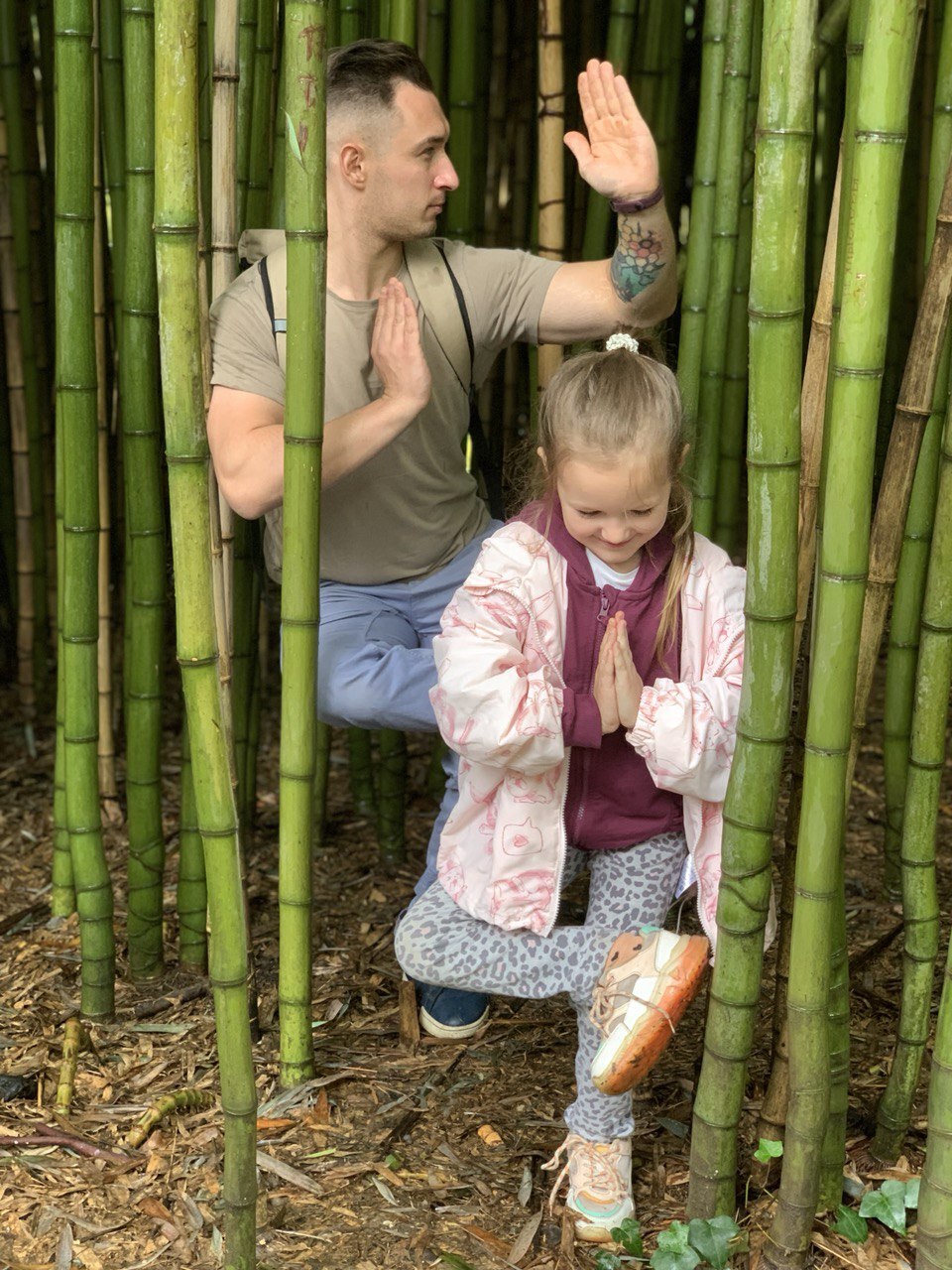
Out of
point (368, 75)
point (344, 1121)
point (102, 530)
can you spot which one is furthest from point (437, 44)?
point (344, 1121)

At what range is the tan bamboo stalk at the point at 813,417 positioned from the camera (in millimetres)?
1211

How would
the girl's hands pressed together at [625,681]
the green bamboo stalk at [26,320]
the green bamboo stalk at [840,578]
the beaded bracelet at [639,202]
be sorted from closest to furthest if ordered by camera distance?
the green bamboo stalk at [840,578], the girl's hands pressed together at [625,681], the beaded bracelet at [639,202], the green bamboo stalk at [26,320]

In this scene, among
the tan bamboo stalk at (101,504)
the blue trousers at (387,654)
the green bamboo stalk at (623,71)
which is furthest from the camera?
the green bamboo stalk at (623,71)

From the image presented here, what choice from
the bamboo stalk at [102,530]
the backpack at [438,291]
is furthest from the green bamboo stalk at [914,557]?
the bamboo stalk at [102,530]

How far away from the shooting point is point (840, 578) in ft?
3.47

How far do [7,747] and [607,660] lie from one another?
1.60 m

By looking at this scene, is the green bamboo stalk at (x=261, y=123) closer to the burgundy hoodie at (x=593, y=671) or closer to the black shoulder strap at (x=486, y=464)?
the black shoulder strap at (x=486, y=464)

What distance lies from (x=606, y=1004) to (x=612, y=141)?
0.87 meters

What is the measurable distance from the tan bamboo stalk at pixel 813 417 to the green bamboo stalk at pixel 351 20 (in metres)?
0.86

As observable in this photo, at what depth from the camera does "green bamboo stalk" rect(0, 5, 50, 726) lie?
2.24 meters

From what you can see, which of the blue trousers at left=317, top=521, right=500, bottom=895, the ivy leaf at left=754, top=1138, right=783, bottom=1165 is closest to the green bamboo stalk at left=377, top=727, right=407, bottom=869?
the blue trousers at left=317, top=521, right=500, bottom=895

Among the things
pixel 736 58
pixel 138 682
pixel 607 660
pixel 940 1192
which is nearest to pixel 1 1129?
pixel 138 682

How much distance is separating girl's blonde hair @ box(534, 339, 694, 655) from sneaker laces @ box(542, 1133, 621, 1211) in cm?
47

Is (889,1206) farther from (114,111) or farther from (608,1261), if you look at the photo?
(114,111)
